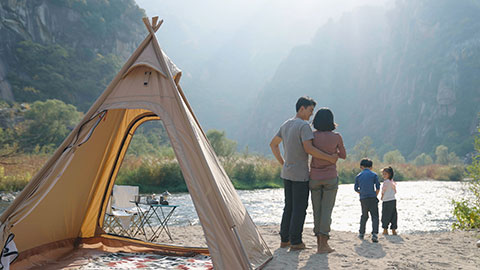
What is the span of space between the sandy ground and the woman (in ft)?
1.52

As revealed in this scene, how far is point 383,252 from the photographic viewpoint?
5.19 meters

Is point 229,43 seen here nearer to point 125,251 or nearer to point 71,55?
point 71,55

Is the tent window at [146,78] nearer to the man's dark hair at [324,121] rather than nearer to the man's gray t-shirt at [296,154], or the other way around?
the man's gray t-shirt at [296,154]

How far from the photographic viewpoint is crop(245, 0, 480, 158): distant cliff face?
71.2 meters

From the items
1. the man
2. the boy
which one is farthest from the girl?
the man

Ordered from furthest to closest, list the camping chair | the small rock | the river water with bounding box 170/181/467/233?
the small rock → the river water with bounding box 170/181/467/233 → the camping chair

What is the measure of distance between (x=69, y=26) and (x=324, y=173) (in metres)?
55.1

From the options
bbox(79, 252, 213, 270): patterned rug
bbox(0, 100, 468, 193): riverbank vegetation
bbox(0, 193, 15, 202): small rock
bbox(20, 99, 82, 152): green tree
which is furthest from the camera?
bbox(20, 99, 82, 152): green tree

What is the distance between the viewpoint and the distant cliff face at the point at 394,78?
234ft

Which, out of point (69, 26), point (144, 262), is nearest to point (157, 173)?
point (144, 262)

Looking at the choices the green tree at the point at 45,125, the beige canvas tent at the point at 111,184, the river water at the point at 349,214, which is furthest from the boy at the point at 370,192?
the green tree at the point at 45,125

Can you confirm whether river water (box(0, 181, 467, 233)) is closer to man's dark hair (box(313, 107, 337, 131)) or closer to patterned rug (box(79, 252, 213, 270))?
patterned rug (box(79, 252, 213, 270))

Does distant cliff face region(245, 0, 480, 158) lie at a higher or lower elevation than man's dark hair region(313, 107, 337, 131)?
higher

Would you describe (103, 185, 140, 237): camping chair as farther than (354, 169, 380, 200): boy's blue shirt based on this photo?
Yes
